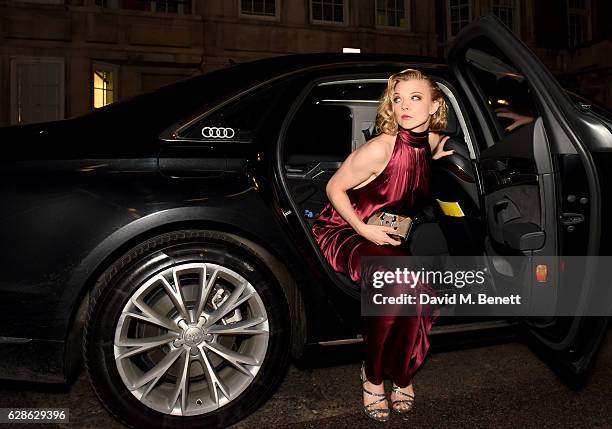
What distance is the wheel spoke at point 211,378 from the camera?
2025mm

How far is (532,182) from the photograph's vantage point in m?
2.24

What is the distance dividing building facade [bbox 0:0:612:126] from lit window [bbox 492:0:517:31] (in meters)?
2.20

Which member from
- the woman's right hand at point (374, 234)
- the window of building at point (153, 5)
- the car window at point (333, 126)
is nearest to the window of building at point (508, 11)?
the window of building at point (153, 5)

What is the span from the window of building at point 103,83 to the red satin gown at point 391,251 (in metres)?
11.8

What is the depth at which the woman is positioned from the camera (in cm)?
213

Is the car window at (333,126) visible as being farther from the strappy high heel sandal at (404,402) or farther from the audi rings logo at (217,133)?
the strappy high heel sandal at (404,402)

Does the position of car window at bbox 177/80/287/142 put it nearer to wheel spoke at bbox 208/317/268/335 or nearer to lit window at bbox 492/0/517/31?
wheel spoke at bbox 208/317/268/335

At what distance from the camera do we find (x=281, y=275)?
2109 mm

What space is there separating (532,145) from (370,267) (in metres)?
0.78

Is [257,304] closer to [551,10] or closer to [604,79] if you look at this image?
[604,79]

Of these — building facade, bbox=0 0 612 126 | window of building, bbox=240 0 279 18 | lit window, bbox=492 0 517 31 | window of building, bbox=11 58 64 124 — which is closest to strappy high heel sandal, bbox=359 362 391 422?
building facade, bbox=0 0 612 126

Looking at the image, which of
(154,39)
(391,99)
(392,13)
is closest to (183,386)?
(391,99)

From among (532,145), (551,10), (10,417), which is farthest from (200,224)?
(551,10)

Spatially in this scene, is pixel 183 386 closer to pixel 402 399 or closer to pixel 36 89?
pixel 402 399
